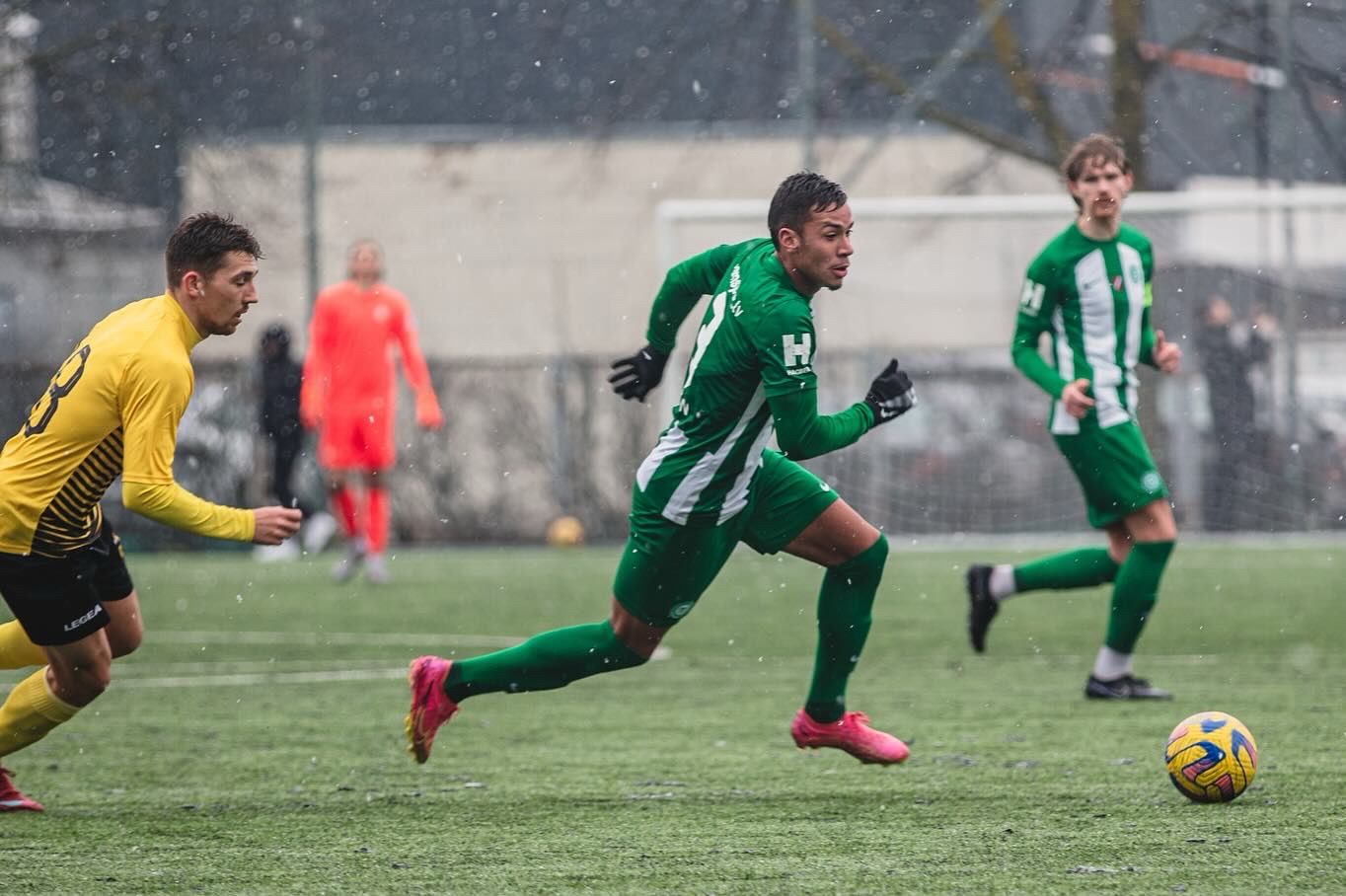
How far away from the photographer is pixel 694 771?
18.9 feet

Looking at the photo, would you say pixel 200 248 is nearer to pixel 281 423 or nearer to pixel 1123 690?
pixel 1123 690

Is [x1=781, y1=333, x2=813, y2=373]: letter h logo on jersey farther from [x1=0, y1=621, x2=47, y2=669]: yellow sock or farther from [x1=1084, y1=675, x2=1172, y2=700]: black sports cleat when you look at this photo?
[x1=1084, y1=675, x2=1172, y2=700]: black sports cleat

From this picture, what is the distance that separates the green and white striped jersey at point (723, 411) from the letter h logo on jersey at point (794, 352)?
7cm

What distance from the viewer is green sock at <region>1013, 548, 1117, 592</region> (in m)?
7.56

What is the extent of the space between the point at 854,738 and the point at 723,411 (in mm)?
1048

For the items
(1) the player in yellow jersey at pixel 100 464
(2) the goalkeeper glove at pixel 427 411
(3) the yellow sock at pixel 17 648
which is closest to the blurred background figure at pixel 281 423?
(2) the goalkeeper glove at pixel 427 411

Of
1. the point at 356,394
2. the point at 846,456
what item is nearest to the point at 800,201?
the point at 356,394

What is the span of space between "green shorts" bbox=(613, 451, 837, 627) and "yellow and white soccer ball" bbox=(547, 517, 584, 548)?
11.7 meters

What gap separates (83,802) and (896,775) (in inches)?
90.3

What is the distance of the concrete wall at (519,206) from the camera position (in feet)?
56.2

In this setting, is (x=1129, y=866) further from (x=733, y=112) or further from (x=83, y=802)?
(x=733, y=112)

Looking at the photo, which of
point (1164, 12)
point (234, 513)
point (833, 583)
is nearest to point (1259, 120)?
point (1164, 12)

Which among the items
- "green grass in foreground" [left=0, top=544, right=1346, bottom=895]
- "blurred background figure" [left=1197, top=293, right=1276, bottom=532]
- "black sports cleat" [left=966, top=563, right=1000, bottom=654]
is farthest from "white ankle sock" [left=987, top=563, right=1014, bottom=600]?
"blurred background figure" [left=1197, top=293, right=1276, bottom=532]

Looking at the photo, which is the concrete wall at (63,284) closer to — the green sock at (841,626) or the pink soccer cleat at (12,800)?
the pink soccer cleat at (12,800)
